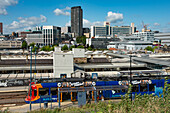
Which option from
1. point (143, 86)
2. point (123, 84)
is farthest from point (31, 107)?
point (143, 86)

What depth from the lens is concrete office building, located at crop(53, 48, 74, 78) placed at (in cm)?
2638

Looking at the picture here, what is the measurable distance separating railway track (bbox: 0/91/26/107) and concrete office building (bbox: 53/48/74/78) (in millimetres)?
6699

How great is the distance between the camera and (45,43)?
129 metres

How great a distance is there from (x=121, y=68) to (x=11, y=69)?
17.1 m

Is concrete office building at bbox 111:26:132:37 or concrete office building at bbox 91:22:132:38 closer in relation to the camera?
concrete office building at bbox 91:22:132:38

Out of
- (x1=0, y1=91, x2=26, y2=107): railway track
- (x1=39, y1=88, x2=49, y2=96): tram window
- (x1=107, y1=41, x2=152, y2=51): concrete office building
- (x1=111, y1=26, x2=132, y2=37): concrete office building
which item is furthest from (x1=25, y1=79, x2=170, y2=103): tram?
(x1=111, y1=26, x2=132, y2=37): concrete office building

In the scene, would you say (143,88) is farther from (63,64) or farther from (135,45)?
(135,45)

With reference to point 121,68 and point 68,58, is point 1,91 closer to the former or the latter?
point 68,58

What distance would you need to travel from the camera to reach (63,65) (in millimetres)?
26406

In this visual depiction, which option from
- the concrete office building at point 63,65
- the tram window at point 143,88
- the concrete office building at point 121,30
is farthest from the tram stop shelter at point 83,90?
the concrete office building at point 121,30

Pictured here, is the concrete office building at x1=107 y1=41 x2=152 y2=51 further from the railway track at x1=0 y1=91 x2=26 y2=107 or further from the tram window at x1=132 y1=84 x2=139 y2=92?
the railway track at x1=0 y1=91 x2=26 y2=107

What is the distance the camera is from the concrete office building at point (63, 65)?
2638 cm

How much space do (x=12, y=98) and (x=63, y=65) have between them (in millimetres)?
9001

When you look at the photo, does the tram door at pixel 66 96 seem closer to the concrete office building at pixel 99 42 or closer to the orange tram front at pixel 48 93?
the orange tram front at pixel 48 93
